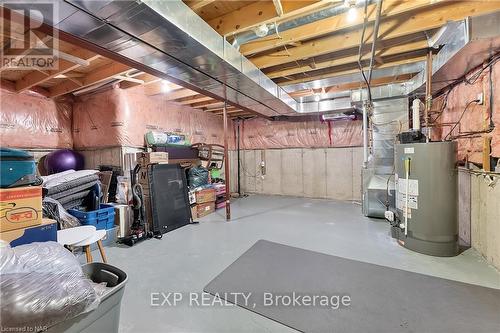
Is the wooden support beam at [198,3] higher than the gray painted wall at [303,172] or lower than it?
higher

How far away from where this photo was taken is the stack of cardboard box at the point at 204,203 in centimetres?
441

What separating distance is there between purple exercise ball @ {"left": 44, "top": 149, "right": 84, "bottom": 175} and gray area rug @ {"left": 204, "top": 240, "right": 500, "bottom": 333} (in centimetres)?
362

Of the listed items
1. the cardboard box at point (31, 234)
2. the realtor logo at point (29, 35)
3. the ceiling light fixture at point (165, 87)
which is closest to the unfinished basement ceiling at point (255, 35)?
the realtor logo at point (29, 35)

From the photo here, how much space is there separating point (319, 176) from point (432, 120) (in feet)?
9.24

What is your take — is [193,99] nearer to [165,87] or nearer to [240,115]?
[165,87]

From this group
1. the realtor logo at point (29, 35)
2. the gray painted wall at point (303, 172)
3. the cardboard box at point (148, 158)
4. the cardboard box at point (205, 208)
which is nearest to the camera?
the realtor logo at point (29, 35)

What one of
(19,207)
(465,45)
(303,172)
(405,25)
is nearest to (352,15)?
(405,25)

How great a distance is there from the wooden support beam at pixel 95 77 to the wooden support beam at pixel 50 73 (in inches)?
16.1

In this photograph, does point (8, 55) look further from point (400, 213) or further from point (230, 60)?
point (400, 213)

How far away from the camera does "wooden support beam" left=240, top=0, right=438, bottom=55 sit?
1.96 m

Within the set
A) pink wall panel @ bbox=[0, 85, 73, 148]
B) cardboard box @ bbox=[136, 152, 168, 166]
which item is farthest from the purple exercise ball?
cardboard box @ bbox=[136, 152, 168, 166]

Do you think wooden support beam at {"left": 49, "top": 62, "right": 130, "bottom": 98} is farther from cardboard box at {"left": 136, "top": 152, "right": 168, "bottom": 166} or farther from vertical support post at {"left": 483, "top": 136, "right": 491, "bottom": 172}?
vertical support post at {"left": 483, "top": 136, "right": 491, "bottom": 172}

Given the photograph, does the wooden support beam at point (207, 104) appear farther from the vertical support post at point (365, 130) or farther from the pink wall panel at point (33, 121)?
the vertical support post at point (365, 130)

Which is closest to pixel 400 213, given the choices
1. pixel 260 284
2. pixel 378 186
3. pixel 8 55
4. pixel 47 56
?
pixel 378 186
